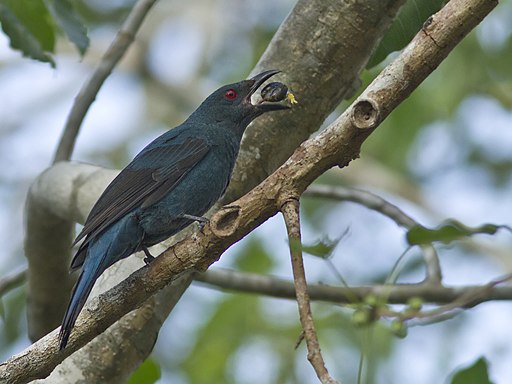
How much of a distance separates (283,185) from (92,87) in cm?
237

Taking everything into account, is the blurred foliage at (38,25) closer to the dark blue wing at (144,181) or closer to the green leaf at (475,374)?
the dark blue wing at (144,181)

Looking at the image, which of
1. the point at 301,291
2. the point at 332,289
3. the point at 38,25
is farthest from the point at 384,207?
the point at 301,291

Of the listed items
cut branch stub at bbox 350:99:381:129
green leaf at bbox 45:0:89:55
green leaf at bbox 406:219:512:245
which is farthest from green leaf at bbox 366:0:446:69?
green leaf at bbox 45:0:89:55

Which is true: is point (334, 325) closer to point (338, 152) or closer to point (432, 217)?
point (432, 217)

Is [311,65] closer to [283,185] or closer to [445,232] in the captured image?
[445,232]

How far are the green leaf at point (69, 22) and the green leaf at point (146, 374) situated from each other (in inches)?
60.1

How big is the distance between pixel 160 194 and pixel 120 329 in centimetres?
65

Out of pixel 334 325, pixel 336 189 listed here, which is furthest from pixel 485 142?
pixel 336 189

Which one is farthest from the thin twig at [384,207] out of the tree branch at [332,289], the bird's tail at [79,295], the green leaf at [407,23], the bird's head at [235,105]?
the bird's tail at [79,295]

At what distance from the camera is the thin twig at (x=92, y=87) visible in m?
5.02

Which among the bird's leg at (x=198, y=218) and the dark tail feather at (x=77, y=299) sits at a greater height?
the bird's leg at (x=198, y=218)

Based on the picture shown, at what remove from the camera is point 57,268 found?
4.89 m

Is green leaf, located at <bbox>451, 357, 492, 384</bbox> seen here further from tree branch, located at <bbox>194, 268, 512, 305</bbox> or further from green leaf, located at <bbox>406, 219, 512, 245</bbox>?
tree branch, located at <bbox>194, 268, 512, 305</bbox>

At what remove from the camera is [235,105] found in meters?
4.57
